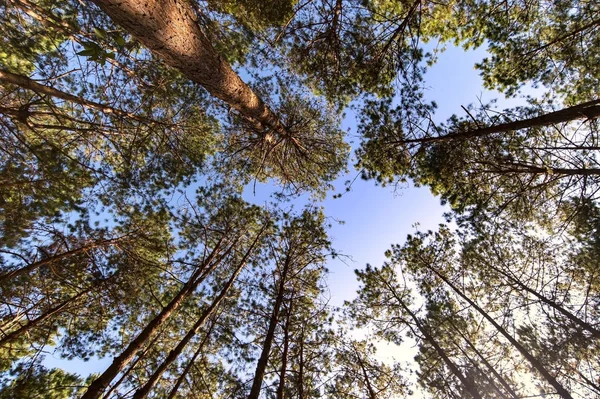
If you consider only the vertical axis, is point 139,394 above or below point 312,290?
below

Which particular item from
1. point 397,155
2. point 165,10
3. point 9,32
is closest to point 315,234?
point 397,155

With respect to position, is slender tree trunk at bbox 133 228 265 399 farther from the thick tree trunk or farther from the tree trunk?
the thick tree trunk

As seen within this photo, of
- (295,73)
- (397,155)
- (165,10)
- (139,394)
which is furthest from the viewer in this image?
(295,73)

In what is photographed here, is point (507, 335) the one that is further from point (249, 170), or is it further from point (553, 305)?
point (249, 170)

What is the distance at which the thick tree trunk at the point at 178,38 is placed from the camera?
2.88 metres

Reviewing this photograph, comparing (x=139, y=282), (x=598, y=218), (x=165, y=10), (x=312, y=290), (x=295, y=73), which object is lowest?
(x=165, y=10)

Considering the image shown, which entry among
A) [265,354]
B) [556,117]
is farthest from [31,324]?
[556,117]

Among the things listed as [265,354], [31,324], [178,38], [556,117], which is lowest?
[31,324]

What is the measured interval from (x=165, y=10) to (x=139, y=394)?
6002 mm

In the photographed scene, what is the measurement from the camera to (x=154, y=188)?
7.39 metres

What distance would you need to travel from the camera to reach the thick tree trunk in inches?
114

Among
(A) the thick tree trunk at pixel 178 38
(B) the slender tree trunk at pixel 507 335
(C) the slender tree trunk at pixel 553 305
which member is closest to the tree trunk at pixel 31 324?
(A) the thick tree trunk at pixel 178 38

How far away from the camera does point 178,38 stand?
11.4 ft

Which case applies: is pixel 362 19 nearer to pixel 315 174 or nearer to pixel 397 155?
pixel 397 155
